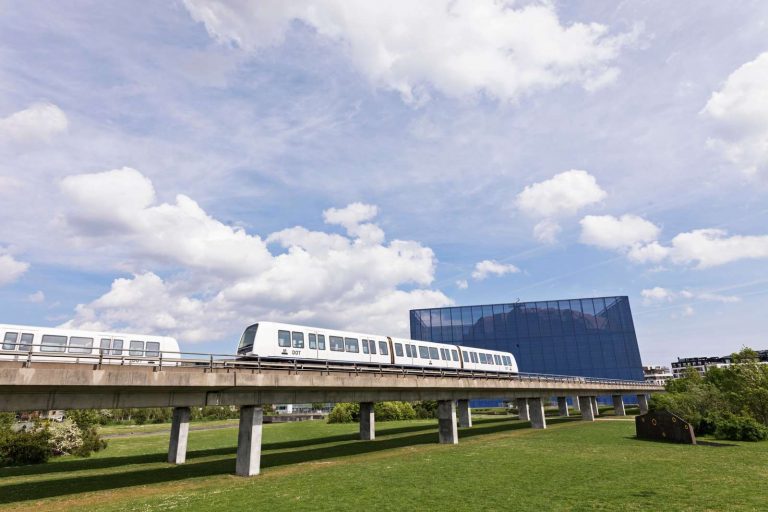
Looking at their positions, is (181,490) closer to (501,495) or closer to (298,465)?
(298,465)

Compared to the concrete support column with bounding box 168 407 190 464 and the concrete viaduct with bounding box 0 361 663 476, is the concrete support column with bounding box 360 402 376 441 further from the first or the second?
the concrete support column with bounding box 168 407 190 464

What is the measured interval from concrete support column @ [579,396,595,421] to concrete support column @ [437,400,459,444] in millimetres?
34993

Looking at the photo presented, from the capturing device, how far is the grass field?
51.5 ft

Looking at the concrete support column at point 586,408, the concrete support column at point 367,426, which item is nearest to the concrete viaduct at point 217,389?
the concrete support column at point 367,426

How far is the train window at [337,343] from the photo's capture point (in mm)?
34094

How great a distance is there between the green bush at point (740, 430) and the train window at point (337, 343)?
110 feet

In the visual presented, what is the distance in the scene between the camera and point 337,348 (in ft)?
113

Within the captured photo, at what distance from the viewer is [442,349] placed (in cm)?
4662

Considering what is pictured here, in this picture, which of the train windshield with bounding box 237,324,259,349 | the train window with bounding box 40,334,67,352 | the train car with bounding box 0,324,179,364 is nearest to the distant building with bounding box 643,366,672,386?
the train windshield with bounding box 237,324,259,349

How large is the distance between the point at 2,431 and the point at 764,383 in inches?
2666

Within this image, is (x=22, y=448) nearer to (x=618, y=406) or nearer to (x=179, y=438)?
(x=179, y=438)

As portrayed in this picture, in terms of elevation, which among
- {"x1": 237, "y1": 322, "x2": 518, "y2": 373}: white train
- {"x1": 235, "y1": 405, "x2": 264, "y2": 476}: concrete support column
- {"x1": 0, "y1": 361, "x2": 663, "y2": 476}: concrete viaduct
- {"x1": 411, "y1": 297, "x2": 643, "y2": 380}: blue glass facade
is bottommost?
{"x1": 235, "y1": 405, "x2": 264, "y2": 476}: concrete support column

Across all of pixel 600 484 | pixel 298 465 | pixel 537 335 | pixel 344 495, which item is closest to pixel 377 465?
pixel 298 465

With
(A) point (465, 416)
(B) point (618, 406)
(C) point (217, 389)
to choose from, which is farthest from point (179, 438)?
(B) point (618, 406)
